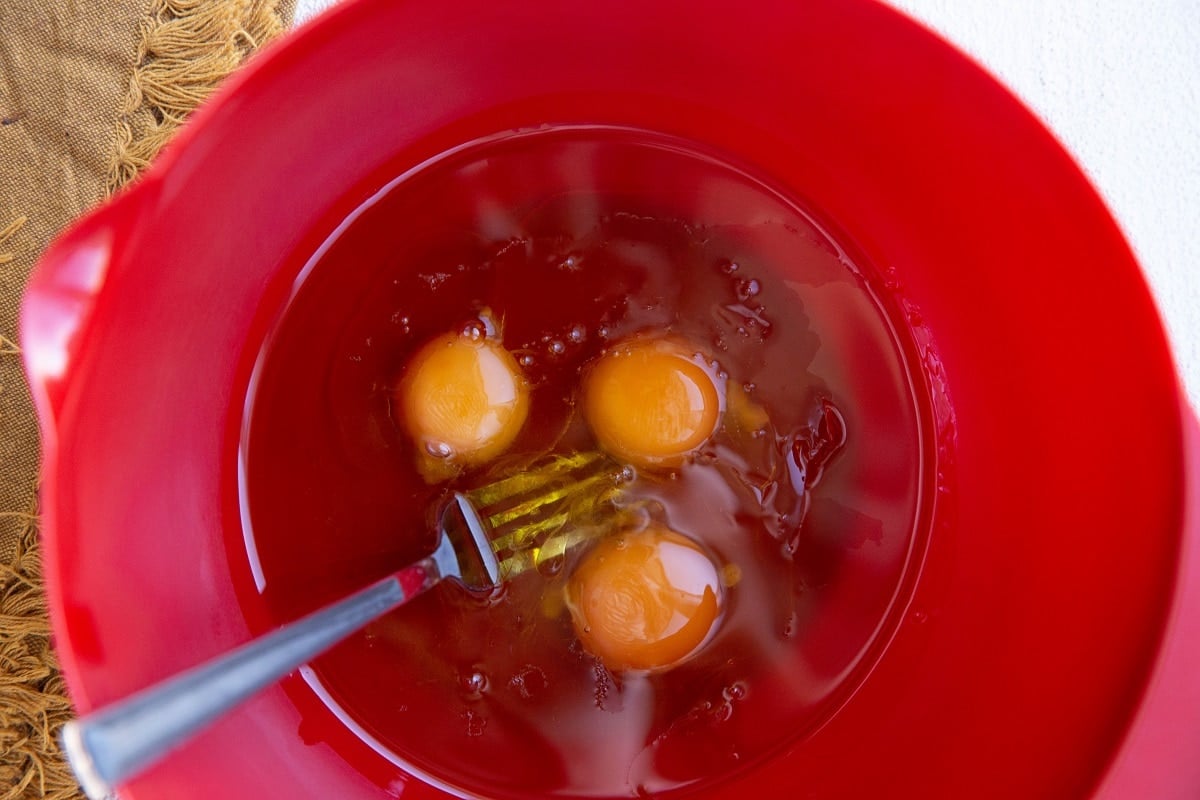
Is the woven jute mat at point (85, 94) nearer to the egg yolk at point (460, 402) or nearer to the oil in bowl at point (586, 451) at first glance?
the oil in bowl at point (586, 451)

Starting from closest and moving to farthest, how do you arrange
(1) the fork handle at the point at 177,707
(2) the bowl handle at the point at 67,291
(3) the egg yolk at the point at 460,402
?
1. (1) the fork handle at the point at 177,707
2. (2) the bowl handle at the point at 67,291
3. (3) the egg yolk at the point at 460,402

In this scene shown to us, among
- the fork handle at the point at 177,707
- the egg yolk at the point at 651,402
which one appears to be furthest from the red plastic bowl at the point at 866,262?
the egg yolk at the point at 651,402

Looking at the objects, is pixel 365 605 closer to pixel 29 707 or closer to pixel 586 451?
pixel 586 451

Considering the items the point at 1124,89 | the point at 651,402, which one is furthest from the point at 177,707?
the point at 1124,89

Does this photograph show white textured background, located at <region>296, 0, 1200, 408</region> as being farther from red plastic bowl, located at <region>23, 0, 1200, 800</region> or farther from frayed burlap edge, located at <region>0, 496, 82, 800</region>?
frayed burlap edge, located at <region>0, 496, 82, 800</region>

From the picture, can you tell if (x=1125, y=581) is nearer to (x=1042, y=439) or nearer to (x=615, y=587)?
(x=1042, y=439)
